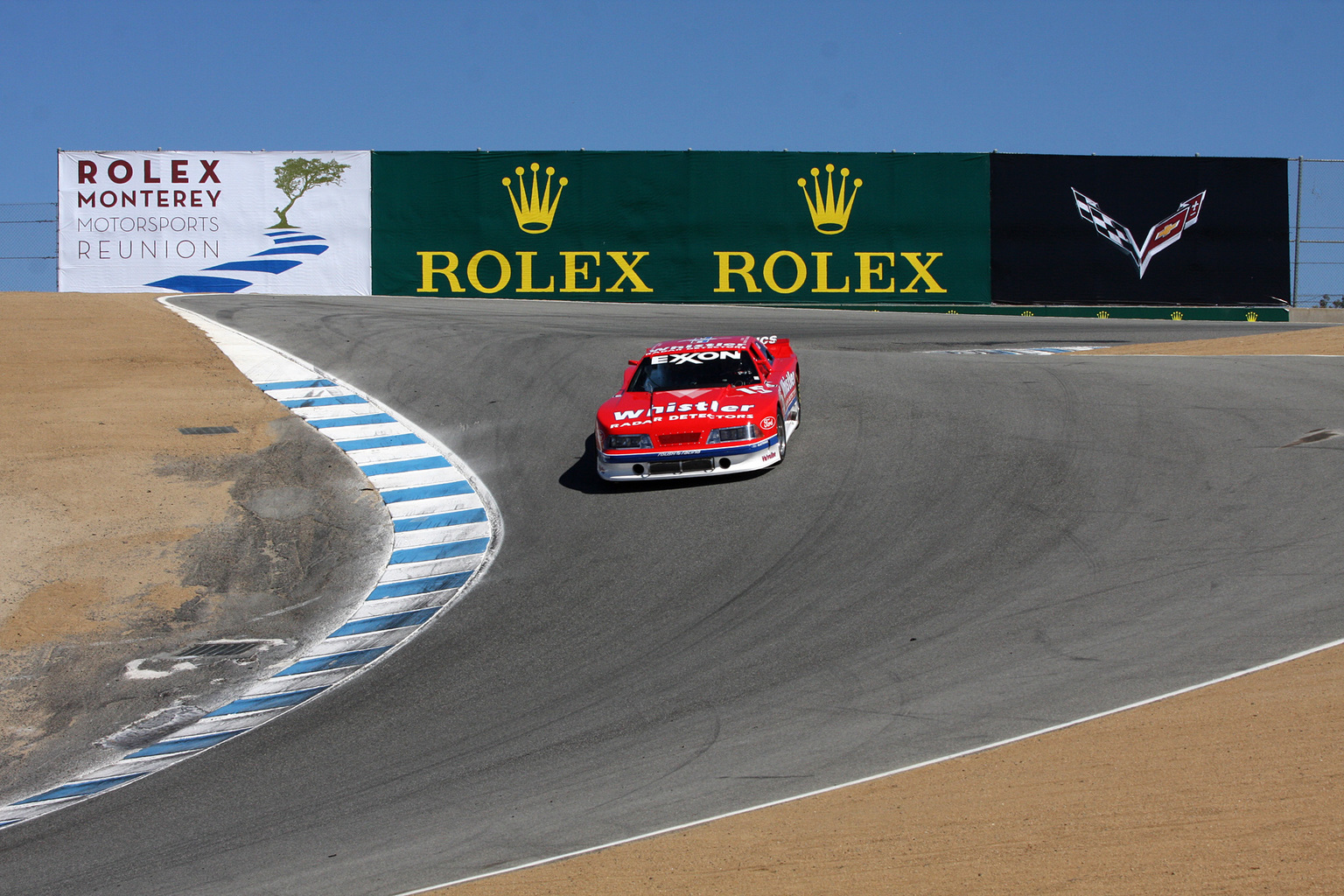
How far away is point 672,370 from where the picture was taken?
12492 millimetres

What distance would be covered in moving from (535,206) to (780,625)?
20170 mm

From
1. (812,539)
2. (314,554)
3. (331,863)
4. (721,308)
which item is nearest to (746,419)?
(812,539)

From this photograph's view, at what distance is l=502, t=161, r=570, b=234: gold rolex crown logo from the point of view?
26.6 meters

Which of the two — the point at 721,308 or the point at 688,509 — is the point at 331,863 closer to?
the point at 688,509

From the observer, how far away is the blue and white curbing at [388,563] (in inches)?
287

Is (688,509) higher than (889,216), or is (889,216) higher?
(889,216)

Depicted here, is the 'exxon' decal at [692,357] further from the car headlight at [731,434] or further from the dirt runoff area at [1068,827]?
the dirt runoff area at [1068,827]

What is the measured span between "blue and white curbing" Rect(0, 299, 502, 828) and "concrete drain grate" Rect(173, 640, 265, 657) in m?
0.57

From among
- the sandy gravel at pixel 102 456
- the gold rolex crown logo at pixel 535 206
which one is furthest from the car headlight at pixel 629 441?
the gold rolex crown logo at pixel 535 206

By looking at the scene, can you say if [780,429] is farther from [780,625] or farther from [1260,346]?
[1260,346]

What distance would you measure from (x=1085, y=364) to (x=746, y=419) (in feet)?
21.2

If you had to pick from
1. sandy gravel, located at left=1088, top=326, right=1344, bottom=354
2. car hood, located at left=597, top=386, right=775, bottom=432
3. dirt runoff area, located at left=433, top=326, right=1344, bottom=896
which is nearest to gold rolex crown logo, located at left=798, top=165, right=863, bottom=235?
sandy gravel, located at left=1088, top=326, right=1344, bottom=354

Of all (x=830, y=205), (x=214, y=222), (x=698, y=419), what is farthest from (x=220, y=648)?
(x=830, y=205)

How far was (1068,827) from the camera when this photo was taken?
4945 mm
